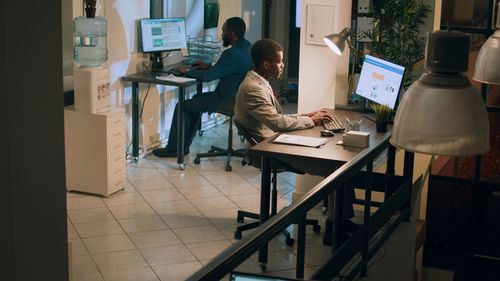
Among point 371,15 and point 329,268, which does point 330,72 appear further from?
point 329,268

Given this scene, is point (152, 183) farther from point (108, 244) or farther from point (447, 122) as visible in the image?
point (447, 122)

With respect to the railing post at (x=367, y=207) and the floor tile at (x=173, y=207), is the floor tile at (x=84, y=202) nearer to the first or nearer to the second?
the floor tile at (x=173, y=207)

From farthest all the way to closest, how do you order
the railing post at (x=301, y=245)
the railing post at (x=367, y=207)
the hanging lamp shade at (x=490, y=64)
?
the railing post at (x=367, y=207)
the hanging lamp shade at (x=490, y=64)
the railing post at (x=301, y=245)

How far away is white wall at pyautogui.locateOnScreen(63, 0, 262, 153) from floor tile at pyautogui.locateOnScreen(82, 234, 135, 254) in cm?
172

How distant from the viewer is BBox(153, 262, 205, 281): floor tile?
5.23 m

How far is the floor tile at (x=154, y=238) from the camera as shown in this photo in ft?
19.1

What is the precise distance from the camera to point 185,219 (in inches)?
250

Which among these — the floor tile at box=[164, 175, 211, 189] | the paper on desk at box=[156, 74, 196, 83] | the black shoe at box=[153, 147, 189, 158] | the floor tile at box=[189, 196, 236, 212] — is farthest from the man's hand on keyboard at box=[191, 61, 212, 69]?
the floor tile at box=[189, 196, 236, 212]

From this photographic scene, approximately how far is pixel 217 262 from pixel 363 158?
158 cm

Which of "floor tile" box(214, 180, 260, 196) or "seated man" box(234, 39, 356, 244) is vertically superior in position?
"seated man" box(234, 39, 356, 244)

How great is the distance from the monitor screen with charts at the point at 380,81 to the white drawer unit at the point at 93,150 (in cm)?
204

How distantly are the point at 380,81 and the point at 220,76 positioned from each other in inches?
85.3

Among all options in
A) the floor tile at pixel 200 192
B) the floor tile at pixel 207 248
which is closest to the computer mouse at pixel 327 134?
the floor tile at pixel 207 248

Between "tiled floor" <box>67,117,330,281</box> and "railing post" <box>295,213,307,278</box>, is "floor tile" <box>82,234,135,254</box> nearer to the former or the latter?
"tiled floor" <box>67,117,330,281</box>
